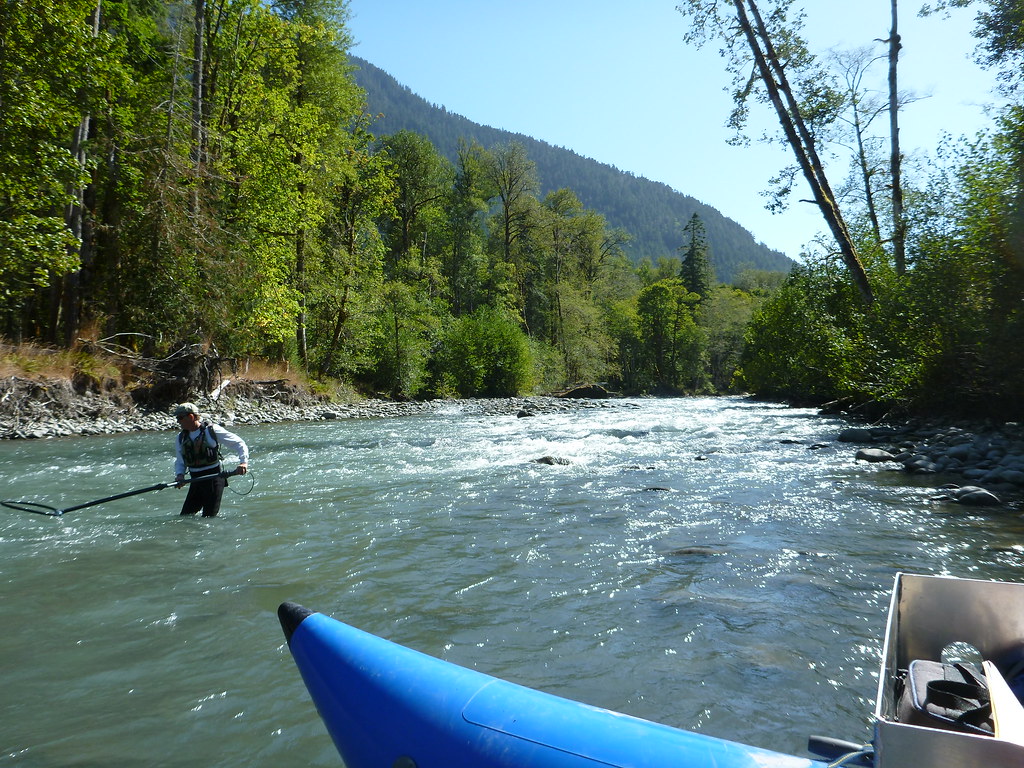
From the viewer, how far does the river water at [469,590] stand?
114 inches

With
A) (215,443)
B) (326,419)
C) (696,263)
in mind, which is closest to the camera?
(215,443)

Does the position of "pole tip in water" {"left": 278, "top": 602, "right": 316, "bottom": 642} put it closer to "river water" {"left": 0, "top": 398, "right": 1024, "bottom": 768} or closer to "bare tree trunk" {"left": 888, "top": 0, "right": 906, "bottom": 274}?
"river water" {"left": 0, "top": 398, "right": 1024, "bottom": 768}

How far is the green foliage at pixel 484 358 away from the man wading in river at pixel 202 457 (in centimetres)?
2207

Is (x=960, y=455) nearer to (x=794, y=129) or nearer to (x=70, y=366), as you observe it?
(x=794, y=129)

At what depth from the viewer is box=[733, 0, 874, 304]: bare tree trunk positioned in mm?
12922

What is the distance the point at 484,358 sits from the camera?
3014cm

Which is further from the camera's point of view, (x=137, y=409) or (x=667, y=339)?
(x=667, y=339)

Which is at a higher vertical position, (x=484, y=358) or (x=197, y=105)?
(x=197, y=105)

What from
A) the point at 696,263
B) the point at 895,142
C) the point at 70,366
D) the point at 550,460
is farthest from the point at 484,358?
the point at 696,263

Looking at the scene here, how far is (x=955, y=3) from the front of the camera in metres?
13.1

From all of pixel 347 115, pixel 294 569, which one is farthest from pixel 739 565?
pixel 347 115

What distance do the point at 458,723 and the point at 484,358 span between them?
2840cm

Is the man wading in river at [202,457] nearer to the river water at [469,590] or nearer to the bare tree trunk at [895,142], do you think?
the river water at [469,590]

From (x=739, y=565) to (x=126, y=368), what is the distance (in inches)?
626
